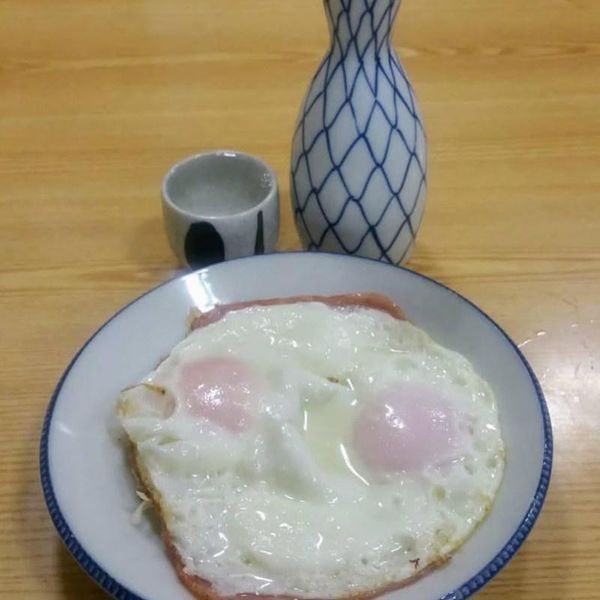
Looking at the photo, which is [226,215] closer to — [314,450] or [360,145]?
[360,145]

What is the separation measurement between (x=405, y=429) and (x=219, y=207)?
18.7 inches

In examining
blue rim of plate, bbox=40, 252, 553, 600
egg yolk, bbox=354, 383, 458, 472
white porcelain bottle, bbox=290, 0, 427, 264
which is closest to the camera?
blue rim of plate, bbox=40, 252, 553, 600

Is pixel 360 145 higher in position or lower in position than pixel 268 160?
higher

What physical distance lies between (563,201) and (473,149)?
19cm

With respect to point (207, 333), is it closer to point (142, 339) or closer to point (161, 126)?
point (142, 339)

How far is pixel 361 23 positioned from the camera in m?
0.94

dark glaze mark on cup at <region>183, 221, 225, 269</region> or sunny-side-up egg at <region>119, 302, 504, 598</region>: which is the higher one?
dark glaze mark on cup at <region>183, 221, 225, 269</region>

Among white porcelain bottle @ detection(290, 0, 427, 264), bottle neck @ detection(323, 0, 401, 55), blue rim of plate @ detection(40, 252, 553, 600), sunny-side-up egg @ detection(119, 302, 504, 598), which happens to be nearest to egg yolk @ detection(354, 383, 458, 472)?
sunny-side-up egg @ detection(119, 302, 504, 598)

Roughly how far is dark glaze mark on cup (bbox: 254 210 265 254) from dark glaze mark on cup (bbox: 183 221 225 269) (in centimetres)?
5

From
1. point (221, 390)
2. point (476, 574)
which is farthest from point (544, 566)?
point (221, 390)

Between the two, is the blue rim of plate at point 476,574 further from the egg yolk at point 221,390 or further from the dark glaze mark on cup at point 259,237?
the dark glaze mark on cup at point 259,237

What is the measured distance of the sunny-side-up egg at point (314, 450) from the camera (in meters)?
0.74

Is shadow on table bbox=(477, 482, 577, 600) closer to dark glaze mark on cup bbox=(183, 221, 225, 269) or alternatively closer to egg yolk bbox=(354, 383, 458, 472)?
egg yolk bbox=(354, 383, 458, 472)

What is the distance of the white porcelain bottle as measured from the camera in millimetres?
969
